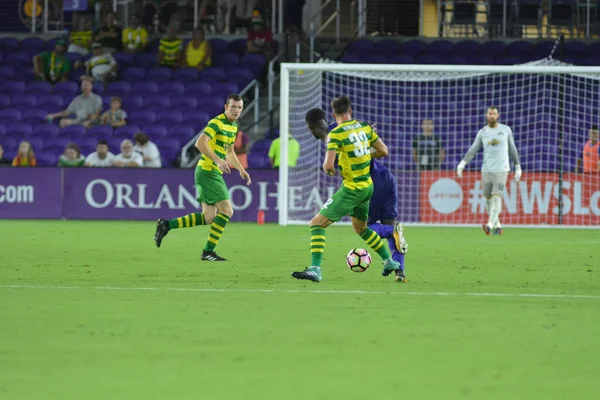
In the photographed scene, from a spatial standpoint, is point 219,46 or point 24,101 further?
point 219,46

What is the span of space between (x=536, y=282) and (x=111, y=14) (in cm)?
1800

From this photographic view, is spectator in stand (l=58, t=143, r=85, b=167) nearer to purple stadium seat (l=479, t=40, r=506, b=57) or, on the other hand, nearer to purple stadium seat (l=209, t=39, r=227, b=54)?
purple stadium seat (l=209, t=39, r=227, b=54)

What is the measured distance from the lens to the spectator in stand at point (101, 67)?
85.0 feet

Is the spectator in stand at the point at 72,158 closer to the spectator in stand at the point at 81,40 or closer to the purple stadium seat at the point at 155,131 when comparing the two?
the purple stadium seat at the point at 155,131

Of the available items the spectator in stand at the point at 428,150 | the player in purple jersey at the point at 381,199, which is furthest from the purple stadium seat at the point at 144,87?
the player in purple jersey at the point at 381,199

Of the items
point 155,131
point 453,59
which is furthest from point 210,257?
point 453,59

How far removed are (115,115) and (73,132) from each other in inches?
38.5

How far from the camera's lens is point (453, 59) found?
2539 cm

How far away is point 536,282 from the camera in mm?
10562

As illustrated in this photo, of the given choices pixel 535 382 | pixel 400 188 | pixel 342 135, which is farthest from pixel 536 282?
pixel 400 188

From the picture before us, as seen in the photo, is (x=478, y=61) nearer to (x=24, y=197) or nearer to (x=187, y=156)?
(x=187, y=156)

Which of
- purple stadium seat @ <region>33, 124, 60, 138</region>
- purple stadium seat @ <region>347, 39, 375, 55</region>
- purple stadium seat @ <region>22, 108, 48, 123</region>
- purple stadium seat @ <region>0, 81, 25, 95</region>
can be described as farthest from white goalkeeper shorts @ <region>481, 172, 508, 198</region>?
purple stadium seat @ <region>0, 81, 25, 95</region>

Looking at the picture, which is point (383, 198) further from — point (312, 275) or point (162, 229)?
point (162, 229)

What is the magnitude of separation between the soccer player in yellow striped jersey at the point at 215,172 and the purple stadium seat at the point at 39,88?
13222 mm
